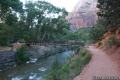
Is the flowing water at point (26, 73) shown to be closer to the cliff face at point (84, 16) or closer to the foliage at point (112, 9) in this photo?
the foliage at point (112, 9)

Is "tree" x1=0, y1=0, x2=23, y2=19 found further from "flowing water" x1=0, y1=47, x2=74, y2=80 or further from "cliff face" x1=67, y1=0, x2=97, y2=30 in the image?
"cliff face" x1=67, y1=0, x2=97, y2=30

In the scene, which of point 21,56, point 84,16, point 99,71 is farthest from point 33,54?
point 84,16

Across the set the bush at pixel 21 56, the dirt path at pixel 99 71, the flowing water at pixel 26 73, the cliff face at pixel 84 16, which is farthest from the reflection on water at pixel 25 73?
the cliff face at pixel 84 16

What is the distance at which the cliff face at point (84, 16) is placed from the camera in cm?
9444

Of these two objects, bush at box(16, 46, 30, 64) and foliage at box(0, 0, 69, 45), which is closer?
bush at box(16, 46, 30, 64)

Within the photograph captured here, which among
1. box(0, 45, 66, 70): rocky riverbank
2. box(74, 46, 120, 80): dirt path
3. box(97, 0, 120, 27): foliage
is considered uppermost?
box(97, 0, 120, 27): foliage

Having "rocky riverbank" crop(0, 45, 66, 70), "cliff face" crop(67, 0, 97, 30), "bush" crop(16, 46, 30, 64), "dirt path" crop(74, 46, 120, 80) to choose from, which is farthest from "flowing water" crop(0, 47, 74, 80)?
"cliff face" crop(67, 0, 97, 30)

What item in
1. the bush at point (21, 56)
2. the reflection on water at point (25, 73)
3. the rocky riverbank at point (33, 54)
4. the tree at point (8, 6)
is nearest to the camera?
the reflection on water at point (25, 73)

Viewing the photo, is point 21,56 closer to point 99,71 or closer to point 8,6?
point 8,6

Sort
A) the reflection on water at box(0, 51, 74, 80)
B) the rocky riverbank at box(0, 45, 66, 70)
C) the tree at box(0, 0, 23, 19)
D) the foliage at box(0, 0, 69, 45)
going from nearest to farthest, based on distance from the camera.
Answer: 1. the reflection on water at box(0, 51, 74, 80)
2. the rocky riverbank at box(0, 45, 66, 70)
3. the tree at box(0, 0, 23, 19)
4. the foliage at box(0, 0, 69, 45)

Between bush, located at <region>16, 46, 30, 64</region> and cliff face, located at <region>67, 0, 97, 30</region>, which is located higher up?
cliff face, located at <region>67, 0, 97, 30</region>

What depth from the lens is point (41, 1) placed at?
62.6 metres

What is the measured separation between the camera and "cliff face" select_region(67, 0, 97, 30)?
94438 mm

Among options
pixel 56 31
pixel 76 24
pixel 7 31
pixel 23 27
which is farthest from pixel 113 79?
pixel 76 24
